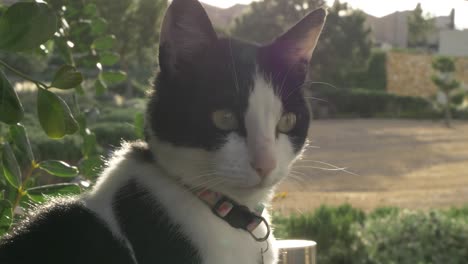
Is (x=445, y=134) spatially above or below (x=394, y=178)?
below

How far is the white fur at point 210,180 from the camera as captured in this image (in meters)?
0.83

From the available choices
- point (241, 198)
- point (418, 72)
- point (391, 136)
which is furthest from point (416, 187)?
point (418, 72)

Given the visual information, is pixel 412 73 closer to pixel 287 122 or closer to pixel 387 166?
pixel 387 166

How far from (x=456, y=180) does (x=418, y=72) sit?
8.17 metres

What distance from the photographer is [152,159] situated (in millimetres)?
915

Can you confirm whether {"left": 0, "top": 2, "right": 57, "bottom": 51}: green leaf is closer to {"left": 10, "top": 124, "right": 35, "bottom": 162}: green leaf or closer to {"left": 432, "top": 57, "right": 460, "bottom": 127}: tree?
{"left": 10, "top": 124, "right": 35, "bottom": 162}: green leaf

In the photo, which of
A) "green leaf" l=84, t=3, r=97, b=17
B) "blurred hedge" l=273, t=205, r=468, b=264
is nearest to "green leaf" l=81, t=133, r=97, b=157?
"green leaf" l=84, t=3, r=97, b=17

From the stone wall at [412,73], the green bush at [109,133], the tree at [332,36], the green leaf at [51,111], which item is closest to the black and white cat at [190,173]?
the green leaf at [51,111]

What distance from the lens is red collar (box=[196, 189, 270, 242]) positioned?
86 cm

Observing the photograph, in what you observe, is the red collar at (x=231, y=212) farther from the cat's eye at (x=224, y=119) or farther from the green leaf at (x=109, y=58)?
the green leaf at (x=109, y=58)

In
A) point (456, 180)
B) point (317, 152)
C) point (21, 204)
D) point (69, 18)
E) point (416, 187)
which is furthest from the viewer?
point (317, 152)

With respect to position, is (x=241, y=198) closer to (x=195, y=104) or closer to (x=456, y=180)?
(x=195, y=104)

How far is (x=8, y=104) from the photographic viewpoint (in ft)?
1.85

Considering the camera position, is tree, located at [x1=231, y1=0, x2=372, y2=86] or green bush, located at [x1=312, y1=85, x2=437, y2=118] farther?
green bush, located at [x1=312, y1=85, x2=437, y2=118]
